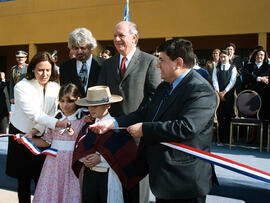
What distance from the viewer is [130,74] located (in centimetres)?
304

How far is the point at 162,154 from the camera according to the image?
2.04m

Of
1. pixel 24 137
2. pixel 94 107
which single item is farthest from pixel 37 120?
pixel 94 107

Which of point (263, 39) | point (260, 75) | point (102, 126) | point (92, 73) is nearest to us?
point (102, 126)

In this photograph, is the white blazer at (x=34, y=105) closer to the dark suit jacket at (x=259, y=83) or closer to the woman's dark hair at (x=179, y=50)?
the woman's dark hair at (x=179, y=50)

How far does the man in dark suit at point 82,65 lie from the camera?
3.26 metres

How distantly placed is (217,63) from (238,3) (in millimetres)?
4024

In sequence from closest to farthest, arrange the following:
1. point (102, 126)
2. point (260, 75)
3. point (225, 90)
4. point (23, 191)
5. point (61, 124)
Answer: point (102, 126) → point (61, 124) → point (23, 191) → point (260, 75) → point (225, 90)

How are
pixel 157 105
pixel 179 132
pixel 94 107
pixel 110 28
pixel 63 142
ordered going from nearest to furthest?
1. pixel 179 132
2. pixel 157 105
3. pixel 94 107
4. pixel 63 142
5. pixel 110 28

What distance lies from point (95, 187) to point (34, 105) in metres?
1.02

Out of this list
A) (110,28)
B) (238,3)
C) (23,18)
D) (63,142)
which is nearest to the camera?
(63,142)

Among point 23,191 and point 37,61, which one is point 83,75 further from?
point 23,191

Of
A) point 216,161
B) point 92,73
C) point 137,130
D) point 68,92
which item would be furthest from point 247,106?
point 137,130

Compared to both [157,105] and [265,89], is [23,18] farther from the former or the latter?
[157,105]

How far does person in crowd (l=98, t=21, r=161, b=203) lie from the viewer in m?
3.01
